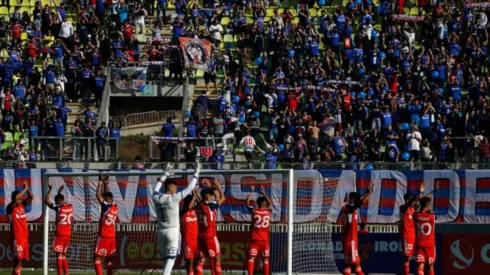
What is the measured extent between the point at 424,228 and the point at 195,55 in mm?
19461

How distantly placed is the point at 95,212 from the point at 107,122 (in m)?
12.2

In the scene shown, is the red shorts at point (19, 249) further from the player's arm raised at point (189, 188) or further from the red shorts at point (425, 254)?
the red shorts at point (425, 254)

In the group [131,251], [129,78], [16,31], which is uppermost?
[16,31]

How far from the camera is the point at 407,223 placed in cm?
2773

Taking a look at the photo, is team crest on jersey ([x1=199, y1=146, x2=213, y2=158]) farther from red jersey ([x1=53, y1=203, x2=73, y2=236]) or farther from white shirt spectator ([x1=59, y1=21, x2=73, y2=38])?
red jersey ([x1=53, y1=203, x2=73, y2=236])

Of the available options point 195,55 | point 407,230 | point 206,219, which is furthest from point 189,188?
point 195,55

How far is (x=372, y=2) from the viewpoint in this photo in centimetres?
4822

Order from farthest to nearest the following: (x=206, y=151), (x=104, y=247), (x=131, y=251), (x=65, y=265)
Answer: (x=206, y=151) < (x=131, y=251) < (x=65, y=265) < (x=104, y=247)

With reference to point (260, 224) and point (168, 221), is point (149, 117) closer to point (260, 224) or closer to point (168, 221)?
point (260, 224)

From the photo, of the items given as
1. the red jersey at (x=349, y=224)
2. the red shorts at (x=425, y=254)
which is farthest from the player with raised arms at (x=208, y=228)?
the red shorts at (x=425, y=254)

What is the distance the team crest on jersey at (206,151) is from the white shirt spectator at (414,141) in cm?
621

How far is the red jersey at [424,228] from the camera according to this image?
27125mm

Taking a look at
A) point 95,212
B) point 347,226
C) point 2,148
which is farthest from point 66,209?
point 2,148

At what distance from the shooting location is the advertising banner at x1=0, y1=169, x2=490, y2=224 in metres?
32.8
